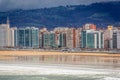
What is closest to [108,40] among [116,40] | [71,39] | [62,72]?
[116,40]

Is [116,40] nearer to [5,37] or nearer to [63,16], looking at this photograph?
[5,37]

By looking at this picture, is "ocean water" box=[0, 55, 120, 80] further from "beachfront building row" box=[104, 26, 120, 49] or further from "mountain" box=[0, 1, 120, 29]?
"mountain" box=[0, 1, 120, 29]

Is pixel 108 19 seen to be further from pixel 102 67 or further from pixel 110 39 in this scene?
pixel 102 67

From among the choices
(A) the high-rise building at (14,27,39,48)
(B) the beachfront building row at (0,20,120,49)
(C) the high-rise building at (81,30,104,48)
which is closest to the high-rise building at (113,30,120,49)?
(B) the beachfront building row at (0,20,120,49)

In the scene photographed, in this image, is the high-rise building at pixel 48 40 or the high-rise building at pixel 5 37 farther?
the high-rise building at pixel 5 37

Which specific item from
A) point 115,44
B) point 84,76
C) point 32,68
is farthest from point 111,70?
point 115,44

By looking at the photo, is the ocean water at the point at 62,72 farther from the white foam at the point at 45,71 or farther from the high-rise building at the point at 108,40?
the high-rise building at the point at 108,40

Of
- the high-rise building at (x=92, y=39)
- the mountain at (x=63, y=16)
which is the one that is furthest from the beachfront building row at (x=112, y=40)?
the mountain at (x=63, y=16)
